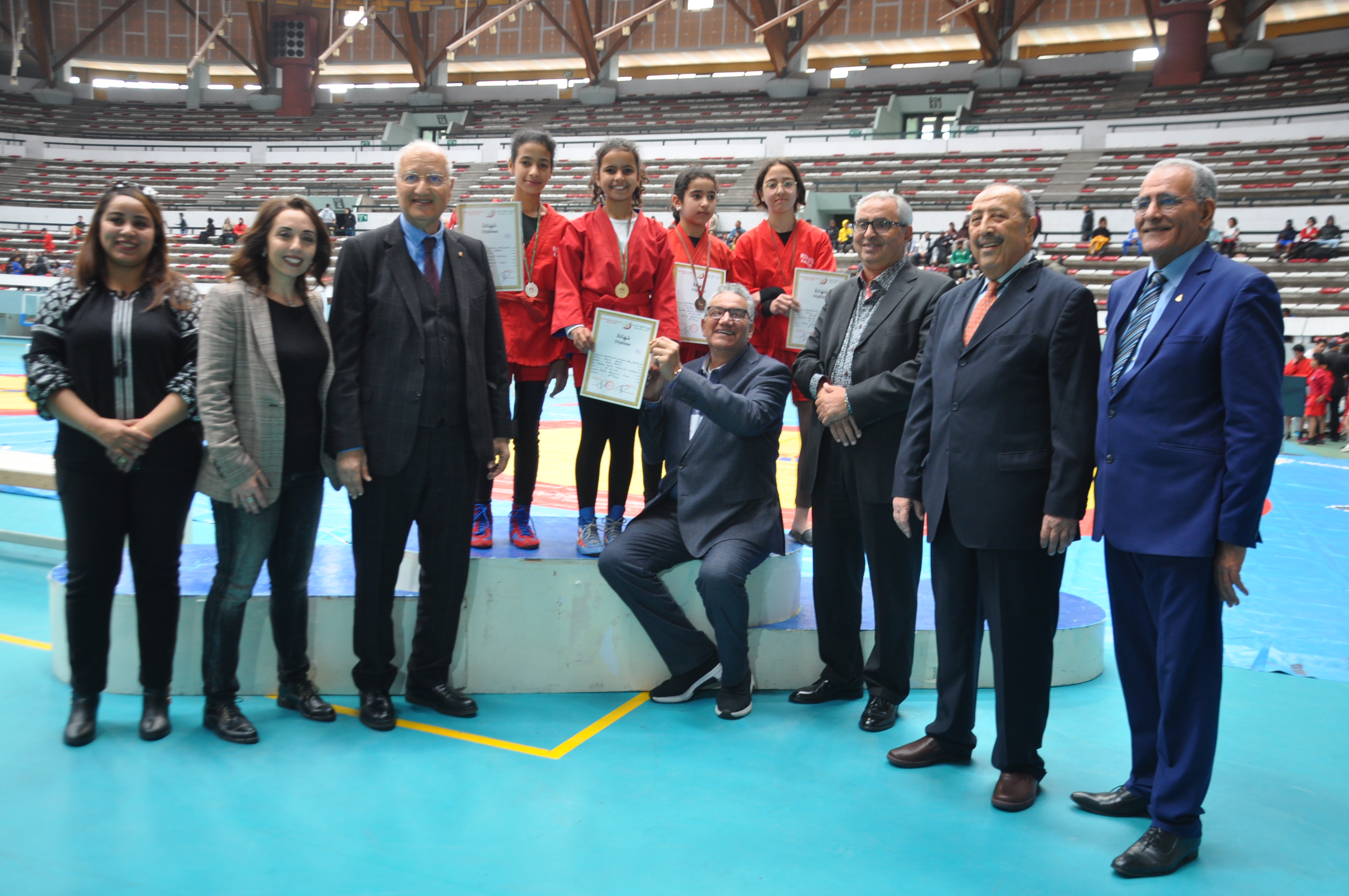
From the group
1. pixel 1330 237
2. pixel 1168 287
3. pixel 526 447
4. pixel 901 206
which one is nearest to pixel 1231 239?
pixel 1330 237

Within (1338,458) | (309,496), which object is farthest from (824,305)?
(1338,458)

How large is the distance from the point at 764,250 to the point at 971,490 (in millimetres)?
1883

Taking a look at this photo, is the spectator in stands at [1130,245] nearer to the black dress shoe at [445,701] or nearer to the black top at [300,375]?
the black dress shoe at [445,701]

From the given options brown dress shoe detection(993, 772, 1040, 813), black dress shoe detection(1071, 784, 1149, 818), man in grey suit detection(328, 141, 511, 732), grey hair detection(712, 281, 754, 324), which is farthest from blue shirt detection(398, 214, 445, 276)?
black dress shoe detection(1071, 784, 1149, 818)

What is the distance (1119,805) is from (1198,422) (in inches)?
48.7

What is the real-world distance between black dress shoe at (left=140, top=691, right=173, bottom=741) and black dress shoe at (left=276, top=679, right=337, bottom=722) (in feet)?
1.25

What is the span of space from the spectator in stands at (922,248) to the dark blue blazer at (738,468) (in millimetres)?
17977

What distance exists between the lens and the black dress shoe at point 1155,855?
8.37 feet

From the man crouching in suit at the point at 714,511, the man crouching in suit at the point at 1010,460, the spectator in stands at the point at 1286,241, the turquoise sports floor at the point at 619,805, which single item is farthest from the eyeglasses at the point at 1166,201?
the spectator in stands at the point at 1286,241

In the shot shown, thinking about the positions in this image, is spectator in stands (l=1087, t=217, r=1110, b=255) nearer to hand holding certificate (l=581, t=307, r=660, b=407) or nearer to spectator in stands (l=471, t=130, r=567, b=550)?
spectator in stands (l=471, t=130, r=567, b=550)

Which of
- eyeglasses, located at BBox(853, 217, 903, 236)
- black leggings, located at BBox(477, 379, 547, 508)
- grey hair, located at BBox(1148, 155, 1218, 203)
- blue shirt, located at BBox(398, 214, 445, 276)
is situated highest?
grey hair, located at BBox(1148, 155, 1218, 203)

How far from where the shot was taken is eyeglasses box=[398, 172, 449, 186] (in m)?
3.27

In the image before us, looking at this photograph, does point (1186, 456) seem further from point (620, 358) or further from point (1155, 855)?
point (620, 358)

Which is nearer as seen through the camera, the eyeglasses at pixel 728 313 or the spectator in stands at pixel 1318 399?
the eyeglasses at pixel 728 313
